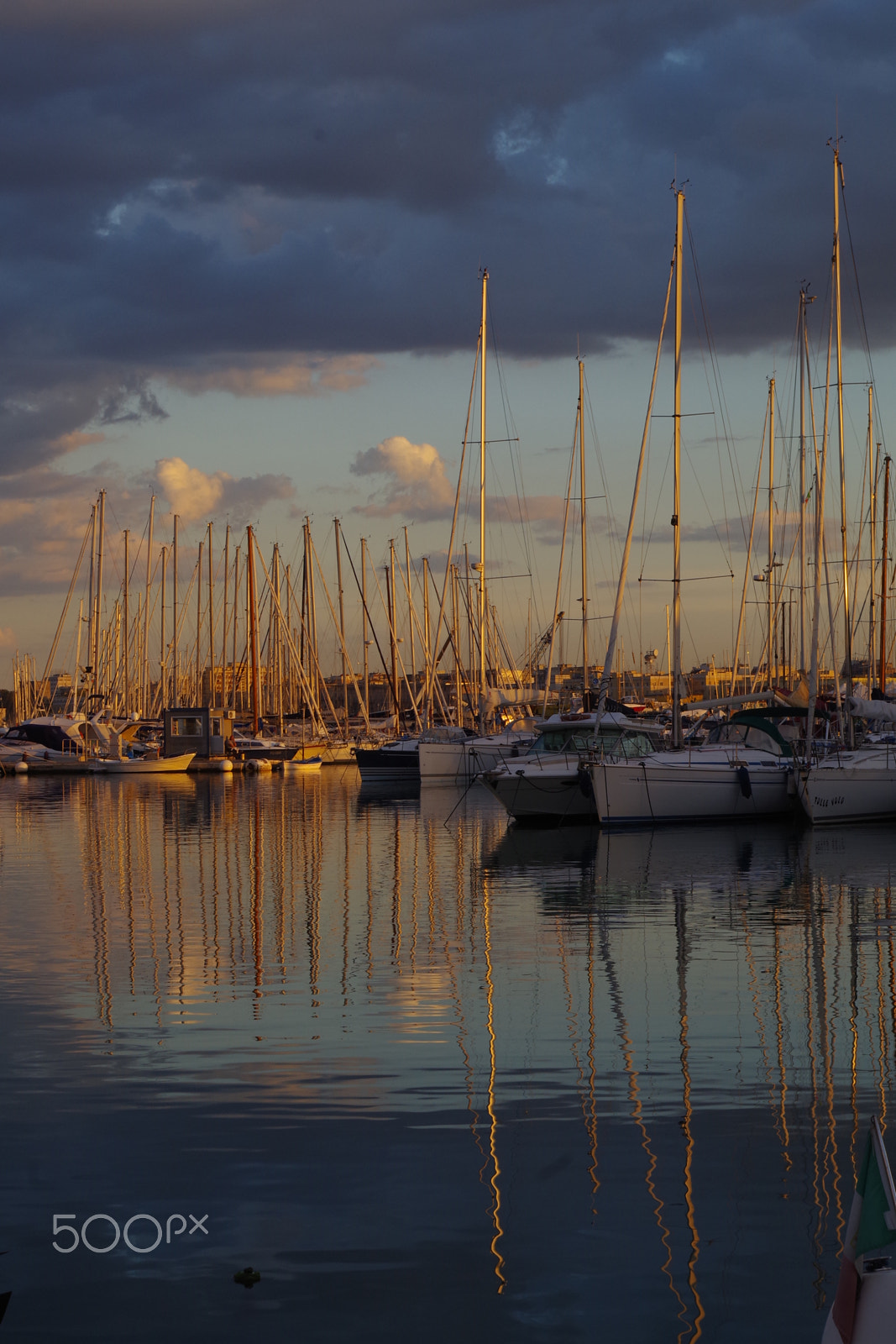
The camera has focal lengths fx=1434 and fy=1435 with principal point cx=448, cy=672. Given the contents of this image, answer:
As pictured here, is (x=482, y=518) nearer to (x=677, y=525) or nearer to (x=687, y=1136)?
(x=677, y=525)

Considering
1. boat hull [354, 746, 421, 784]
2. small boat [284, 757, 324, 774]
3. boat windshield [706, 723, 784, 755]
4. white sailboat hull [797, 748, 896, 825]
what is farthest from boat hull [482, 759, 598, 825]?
small boat [284, 757, 324, 774]

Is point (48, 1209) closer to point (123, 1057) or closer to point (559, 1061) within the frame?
point (123, 1057)

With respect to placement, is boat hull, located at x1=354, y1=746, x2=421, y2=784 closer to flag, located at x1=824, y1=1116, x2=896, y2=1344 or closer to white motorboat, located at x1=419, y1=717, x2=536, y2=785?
white motorboat, located at x1=419, y1=717, x2=536, y2=785

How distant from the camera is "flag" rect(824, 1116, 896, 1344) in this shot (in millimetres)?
4570

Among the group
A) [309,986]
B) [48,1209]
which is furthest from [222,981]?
[48,1209]

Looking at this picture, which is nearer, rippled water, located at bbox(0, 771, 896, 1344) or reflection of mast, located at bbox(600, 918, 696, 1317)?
rippled water, located at bbox(0, 771, 896, 1344)

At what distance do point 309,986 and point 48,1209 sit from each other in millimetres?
6725

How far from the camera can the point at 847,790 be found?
32.1 metres

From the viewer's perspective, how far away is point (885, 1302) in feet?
15.3

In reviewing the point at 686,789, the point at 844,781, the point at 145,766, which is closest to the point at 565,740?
the point at 686,789

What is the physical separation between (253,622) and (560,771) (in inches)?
1783

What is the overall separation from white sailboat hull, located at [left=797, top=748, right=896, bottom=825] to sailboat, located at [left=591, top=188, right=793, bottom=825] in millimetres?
1474

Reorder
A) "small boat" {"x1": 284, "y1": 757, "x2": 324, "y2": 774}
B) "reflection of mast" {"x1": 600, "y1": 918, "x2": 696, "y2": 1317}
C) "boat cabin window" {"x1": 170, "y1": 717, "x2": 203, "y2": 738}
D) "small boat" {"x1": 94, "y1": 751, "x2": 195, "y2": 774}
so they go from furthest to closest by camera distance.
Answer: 1. "boat cabin window" {"x1": 170, "y1": 717, "x2": 203, "y2": 738}
2. "small boat" {"x1": 284, "y1": 757, "x2": 324, "y2": 774}
3. "small boat" {"x1": 94, "y1": 751, "x2": 195, "y2": 774}
4. "reflection of mast" {"x1": 600, "y1": 918, "x2": 696, "y2": 1317}

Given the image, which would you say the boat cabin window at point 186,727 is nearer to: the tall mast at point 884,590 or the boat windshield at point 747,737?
the tall mast at point 884,590
